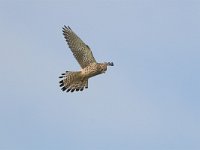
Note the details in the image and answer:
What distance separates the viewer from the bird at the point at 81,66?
85.2 m

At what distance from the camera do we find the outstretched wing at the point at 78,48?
85.2 meters

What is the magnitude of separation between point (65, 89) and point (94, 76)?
1260mm

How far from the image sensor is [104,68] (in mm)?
85125

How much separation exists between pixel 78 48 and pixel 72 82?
1285 mm

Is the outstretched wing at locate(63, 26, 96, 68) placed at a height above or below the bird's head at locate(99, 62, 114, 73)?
above

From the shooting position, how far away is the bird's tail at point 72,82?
3364 inches

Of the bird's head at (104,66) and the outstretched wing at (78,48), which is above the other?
the outstretched wing at (78,48)

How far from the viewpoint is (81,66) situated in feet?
280

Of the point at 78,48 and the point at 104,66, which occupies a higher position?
the point at 78,48

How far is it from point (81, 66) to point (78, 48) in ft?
2.23

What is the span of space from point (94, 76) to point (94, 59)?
2.31ft

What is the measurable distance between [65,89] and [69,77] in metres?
0.51

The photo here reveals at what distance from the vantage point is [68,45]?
85.3 metres

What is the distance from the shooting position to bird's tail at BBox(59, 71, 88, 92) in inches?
3364
